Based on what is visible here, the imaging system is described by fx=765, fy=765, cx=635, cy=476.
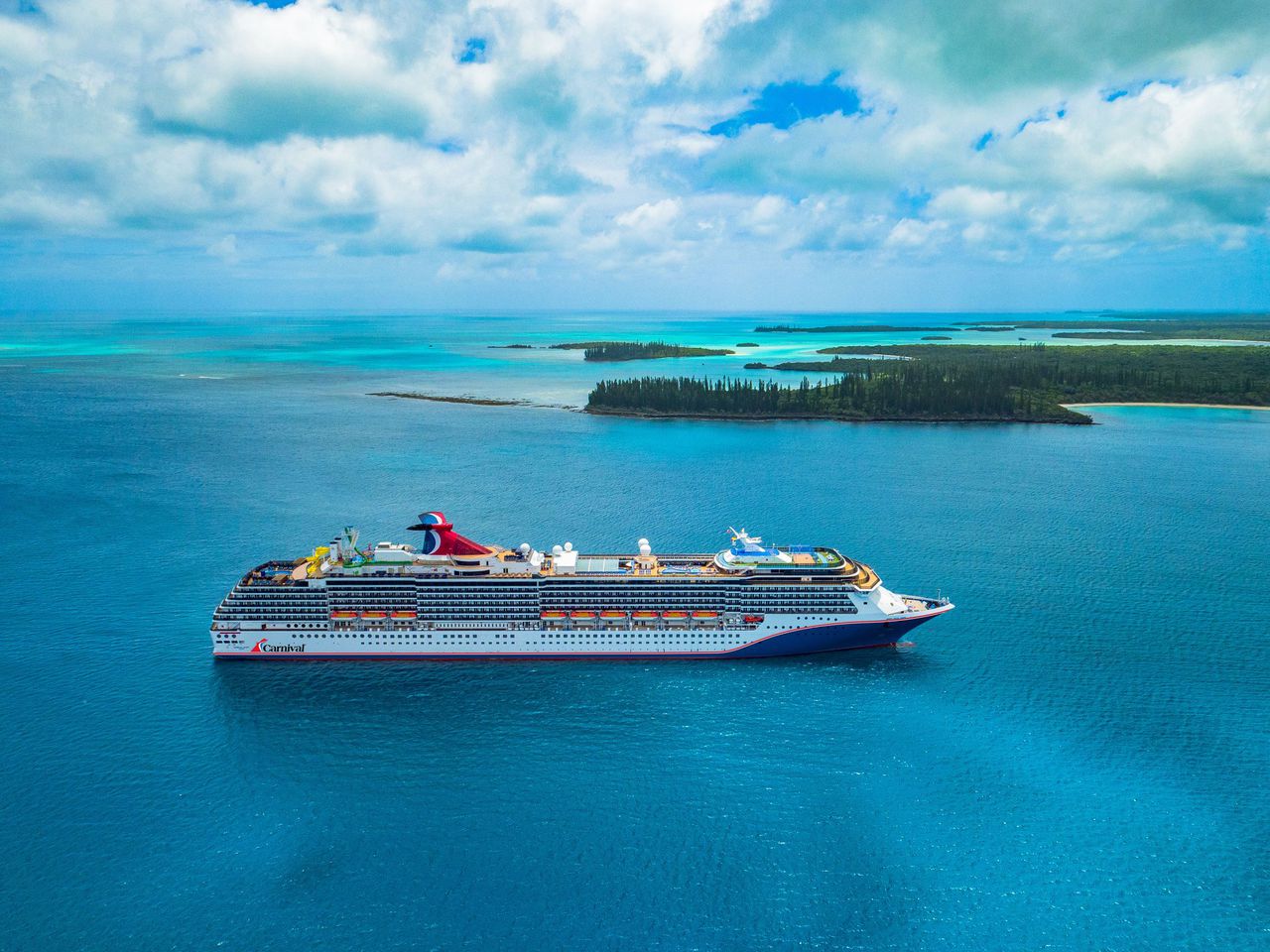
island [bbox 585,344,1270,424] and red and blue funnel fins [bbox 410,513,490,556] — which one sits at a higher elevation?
island [bbox 585,344,1270,424]

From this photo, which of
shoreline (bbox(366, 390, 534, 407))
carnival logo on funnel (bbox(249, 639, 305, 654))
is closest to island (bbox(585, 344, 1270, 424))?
shoreline (bbox(366, 390, 534, 407))

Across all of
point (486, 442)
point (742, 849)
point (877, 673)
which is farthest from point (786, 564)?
point (486, 442)

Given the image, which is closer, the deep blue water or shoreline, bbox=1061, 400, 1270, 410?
the deep blue water

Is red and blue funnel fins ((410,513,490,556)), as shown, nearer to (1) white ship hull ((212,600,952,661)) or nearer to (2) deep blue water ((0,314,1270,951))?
(1) white ship hull ((212,600,952,661))

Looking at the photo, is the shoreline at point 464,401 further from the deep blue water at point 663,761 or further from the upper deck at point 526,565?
the upper deck at point 526,565

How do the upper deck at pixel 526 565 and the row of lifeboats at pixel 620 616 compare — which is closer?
the row of lifeboats at pixel 620 616

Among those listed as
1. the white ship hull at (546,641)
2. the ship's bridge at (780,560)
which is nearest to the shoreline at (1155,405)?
the ship's bridge at (780,560)
